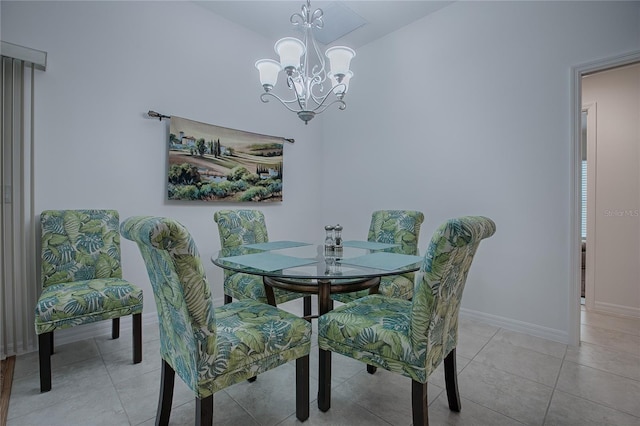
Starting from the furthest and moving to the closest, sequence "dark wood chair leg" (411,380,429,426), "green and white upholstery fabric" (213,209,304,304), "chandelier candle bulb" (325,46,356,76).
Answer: "green and white upholstery fabric" (213,209,304,304), "chandelier candle bulb" (325,46,356,76), "dark wood chair leg" (411,380,429,426)

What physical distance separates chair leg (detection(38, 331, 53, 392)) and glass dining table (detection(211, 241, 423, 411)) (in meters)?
1.01

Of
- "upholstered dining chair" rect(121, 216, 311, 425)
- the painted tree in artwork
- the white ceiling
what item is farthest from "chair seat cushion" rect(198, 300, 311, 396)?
the white ceiling

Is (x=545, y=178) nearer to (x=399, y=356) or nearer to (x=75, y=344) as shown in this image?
(x=399, y=356)

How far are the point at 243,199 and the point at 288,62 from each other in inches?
65.1

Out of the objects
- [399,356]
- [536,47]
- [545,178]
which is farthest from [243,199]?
[536,47]

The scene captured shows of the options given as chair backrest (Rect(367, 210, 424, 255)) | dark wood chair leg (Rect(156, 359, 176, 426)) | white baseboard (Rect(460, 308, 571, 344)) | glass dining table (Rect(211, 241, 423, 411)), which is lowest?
white baseboard (Rect(460, 308, 571, 344))

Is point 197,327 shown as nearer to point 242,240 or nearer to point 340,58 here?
point 242,240

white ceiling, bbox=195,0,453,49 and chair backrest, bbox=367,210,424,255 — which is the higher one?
white ceiling, bbox=195,0,453,49

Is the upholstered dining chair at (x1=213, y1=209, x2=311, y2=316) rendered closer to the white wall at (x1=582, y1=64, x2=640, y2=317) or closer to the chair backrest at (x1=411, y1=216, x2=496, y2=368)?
the chair backrest at (x1=411, y1=216, x2=496, y2=368)

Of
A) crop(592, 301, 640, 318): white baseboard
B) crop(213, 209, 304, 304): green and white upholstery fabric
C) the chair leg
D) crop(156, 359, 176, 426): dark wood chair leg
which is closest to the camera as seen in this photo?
crop(156, 359, 176, 426): dark wood chair leg

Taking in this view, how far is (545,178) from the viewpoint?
97.4 inches

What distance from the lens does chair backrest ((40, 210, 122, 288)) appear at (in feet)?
6.83

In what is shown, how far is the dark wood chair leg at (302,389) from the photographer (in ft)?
4.78

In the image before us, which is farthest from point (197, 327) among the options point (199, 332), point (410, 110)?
point (410, 110)
